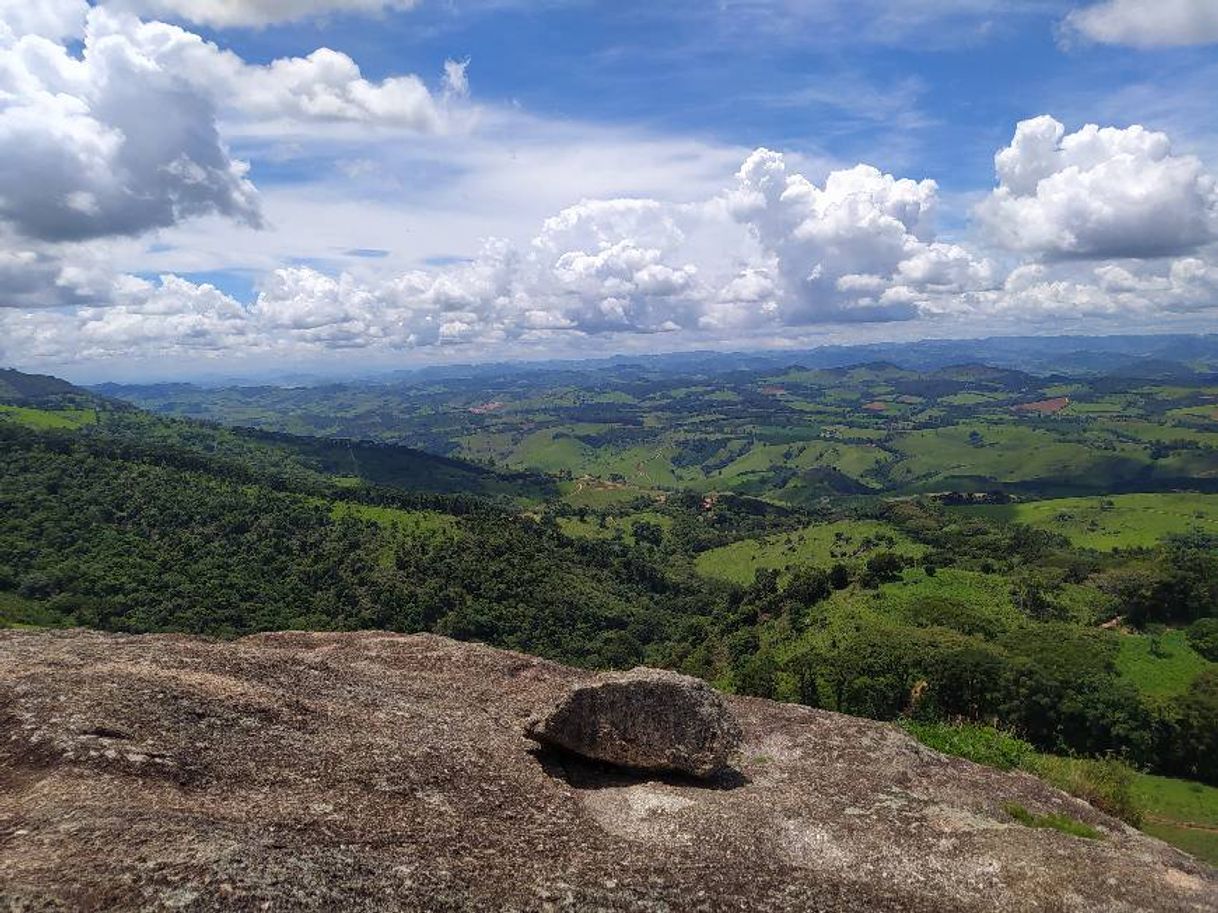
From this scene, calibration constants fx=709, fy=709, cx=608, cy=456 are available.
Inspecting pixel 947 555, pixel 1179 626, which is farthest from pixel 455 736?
pixel 947 555

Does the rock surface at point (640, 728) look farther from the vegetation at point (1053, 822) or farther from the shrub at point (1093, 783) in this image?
the shrub at point (1093, 783)

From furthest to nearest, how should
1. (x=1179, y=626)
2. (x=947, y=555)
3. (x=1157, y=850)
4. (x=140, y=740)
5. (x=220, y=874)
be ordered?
1. (x=947, y=555)
2. (x=1179, y=626)
3. (x=1157, y=850)
4. (x=140, y=740)
5. (x=220, y=874)

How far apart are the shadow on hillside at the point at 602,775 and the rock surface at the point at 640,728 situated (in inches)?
13.2

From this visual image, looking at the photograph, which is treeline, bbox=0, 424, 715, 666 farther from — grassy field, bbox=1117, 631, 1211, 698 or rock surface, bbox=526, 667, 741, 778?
rock surface, bbox=526, 667, 741, 778

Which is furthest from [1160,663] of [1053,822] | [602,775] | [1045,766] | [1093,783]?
[602,775]

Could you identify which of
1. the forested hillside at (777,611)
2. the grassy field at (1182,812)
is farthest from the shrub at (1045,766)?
the grassy field at (1182,812)

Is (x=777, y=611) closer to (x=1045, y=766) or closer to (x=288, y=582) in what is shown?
(x=1045, y=766)

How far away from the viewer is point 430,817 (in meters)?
19.9

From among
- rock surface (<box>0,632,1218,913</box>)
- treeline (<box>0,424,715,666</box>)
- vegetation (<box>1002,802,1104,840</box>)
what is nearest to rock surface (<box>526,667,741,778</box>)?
rock surface (<box>0,632,1218,913</box>)

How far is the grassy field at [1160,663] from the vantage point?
335ft

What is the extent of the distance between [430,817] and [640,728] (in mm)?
8257

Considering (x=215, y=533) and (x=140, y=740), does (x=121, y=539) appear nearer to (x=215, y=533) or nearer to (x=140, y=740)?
(x=215, y=533)

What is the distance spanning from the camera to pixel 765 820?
22.7m

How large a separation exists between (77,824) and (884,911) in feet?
63.1
